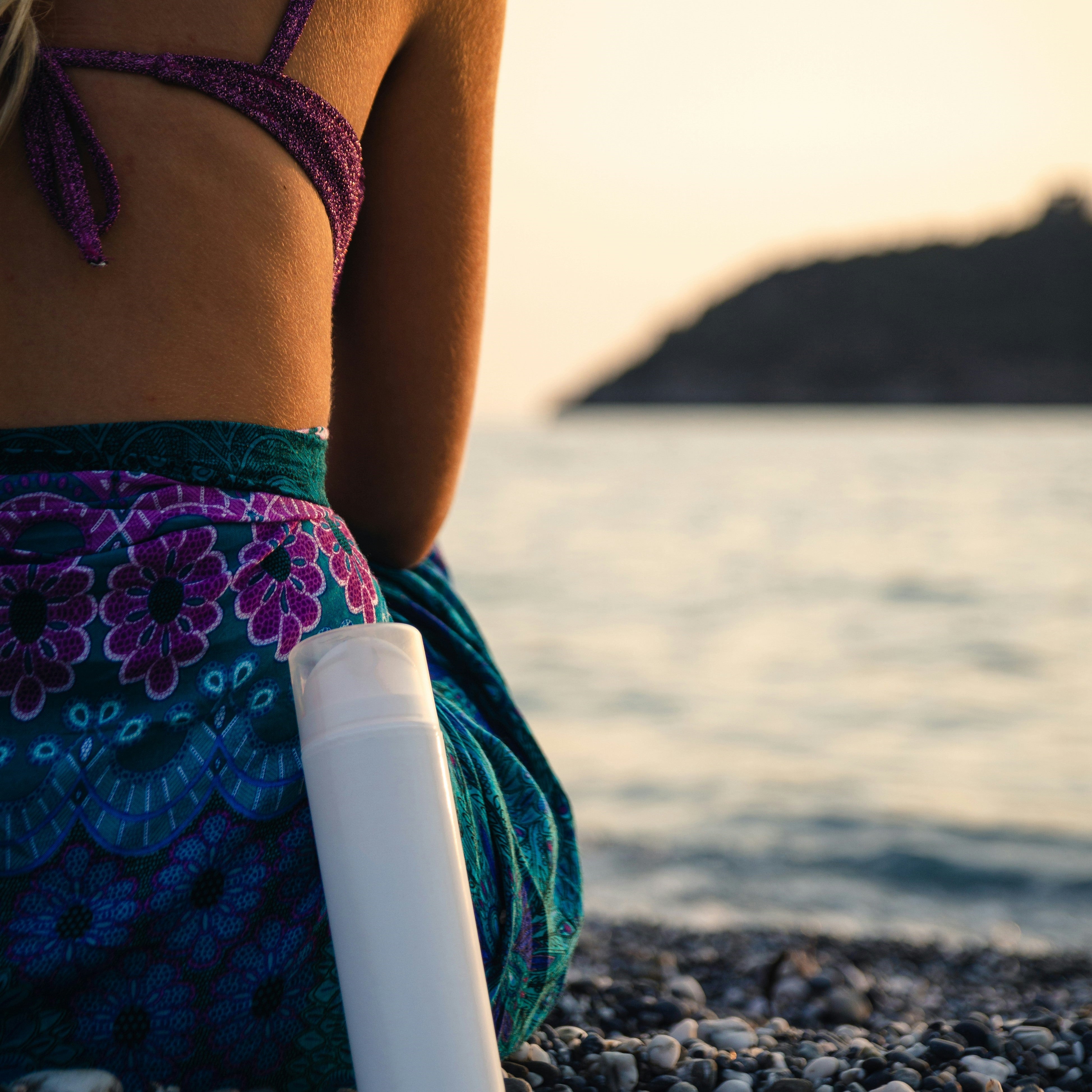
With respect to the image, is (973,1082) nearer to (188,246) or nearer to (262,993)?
(262,993)

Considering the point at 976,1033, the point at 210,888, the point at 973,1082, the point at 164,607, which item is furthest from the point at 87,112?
the point at 976,1033

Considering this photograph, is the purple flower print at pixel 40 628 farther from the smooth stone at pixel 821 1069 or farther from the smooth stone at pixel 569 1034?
the smooth stone at pixel 821 1069

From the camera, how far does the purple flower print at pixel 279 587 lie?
39.9 inches

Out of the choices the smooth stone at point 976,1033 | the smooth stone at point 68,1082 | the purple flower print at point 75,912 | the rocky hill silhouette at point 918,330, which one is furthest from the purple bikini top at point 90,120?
the rocky hill silhouette at point 918,330

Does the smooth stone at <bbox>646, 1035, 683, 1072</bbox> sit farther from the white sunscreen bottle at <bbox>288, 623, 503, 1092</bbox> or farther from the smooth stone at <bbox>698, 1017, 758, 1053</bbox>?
the white sunscreen bottle at <bbox>288, 623, 503, 1092</bbox>

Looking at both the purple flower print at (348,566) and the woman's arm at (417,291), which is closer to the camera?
the purple flower print at (348,566)

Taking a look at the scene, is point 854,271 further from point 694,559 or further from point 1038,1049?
point 1038,1049

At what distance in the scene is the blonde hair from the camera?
36.4 inches

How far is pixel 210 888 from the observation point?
39.1 inches

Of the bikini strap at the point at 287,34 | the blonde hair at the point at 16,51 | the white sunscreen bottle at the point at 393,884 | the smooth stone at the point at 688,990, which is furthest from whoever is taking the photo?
the smooth stone at the point at 688,990

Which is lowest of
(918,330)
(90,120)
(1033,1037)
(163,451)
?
(1033,1037)

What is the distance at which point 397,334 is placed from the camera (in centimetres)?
146

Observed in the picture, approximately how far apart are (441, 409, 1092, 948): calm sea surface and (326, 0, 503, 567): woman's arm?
7.74 feet

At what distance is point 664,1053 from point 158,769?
0.82m
